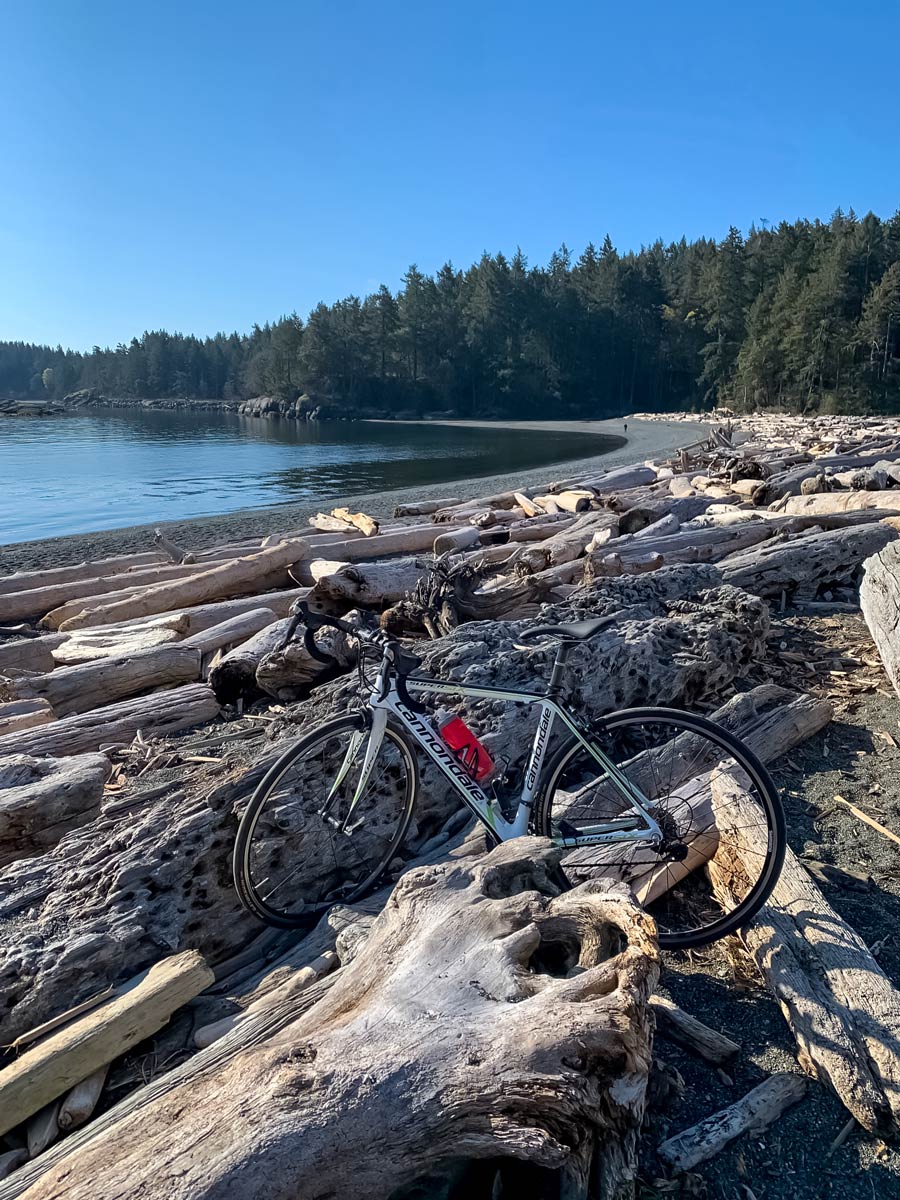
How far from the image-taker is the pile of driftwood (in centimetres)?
207

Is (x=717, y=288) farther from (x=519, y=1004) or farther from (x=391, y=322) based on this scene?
(x=519, y=1004)

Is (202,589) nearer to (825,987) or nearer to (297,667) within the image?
(297,667)

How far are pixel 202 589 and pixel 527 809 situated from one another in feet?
24.5

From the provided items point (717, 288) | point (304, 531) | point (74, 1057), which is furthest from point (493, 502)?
point (717, 288)

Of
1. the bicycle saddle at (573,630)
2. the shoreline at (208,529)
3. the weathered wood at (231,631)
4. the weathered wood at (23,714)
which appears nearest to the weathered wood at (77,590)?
the weathered wood at (231,631)

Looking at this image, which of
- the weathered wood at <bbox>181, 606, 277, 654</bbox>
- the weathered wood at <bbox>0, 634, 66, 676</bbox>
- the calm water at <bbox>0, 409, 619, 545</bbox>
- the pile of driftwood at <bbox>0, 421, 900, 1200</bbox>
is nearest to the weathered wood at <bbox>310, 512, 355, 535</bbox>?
the weathered wood at <bbox>181, 606, 277, 654</bbox>

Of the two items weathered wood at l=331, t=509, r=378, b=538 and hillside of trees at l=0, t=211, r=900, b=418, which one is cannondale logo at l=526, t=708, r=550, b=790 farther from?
hillside of trees at l=0, t=211, r=900, b=418

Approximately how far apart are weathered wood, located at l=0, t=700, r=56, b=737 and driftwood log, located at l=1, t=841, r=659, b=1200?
4422mm

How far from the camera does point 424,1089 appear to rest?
6.88 ft

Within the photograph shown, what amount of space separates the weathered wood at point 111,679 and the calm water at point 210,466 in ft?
56.5

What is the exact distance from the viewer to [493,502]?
18.3m

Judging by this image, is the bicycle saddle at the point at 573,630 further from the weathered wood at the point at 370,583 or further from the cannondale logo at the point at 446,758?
the weathered wood at the point at 370,583

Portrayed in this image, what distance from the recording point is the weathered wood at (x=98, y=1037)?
259 centimetres

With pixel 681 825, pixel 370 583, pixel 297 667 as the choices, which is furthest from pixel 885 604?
pixel 297 667
